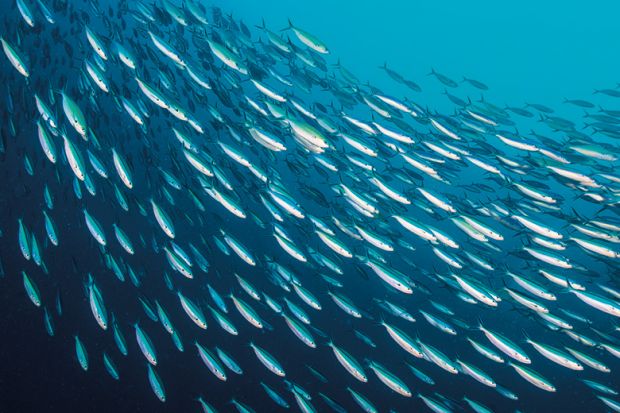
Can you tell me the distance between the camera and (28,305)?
6.54 metres

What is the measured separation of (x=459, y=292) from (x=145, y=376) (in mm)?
5588

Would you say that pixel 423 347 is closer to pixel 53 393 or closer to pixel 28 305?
pixel 53 393

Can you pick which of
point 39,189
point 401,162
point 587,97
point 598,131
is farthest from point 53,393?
point 587,97

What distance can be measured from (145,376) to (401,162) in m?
12.7

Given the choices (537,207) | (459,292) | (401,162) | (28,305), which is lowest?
(28,305)

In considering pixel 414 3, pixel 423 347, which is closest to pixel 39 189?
pixel 423 347

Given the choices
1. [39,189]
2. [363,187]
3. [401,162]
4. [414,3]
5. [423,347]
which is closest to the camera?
[423,347]

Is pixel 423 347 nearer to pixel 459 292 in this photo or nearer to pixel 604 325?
pixel 459 292

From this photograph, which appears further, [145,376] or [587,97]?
[587,97]

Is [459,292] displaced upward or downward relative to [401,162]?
downward

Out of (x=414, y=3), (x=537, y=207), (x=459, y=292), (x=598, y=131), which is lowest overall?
(x=459, y=292)

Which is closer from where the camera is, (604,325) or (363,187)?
(363,187)

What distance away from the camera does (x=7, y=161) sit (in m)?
7.61

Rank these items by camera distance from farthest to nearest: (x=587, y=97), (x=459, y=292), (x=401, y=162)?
(x=587, y=97) < (x=401, y=162) < (x=459, y=292)
